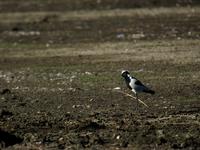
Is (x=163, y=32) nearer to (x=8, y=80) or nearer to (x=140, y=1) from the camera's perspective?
(x=8, y=80)

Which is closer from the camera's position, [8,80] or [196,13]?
[8,80]

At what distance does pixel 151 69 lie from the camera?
2098 cm

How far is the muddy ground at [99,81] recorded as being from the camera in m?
13.1

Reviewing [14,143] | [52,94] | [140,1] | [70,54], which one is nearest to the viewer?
[14,143]

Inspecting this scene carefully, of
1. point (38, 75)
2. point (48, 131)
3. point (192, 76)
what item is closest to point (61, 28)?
point (38, 75)

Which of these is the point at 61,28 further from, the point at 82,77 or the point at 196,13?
the point at 82,77

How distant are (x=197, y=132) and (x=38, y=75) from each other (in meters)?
8.75

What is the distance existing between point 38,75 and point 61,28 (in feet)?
42.3

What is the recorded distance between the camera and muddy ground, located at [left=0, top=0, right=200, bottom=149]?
13134 mm

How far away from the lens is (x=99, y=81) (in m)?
19.5

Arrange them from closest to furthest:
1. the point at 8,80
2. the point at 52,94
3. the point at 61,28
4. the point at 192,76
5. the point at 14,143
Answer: the point at 14,143, the point at 52,94, the point at 192,76, the point at 8,80, the point at 61,28

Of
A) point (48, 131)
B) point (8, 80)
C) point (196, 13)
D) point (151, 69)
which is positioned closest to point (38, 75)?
point (8, 80)

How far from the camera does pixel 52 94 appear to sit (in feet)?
59.6

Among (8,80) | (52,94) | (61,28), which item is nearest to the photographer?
(52,94)
